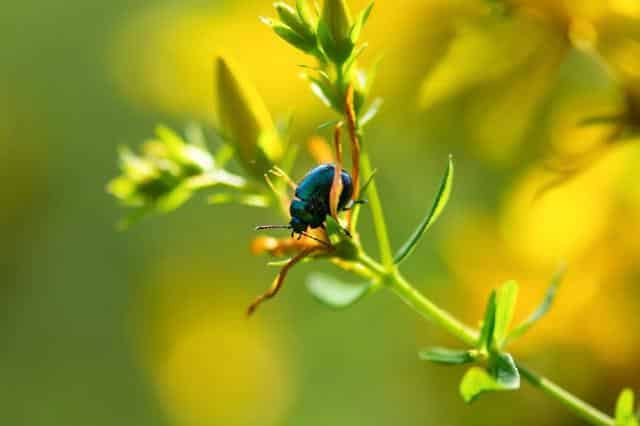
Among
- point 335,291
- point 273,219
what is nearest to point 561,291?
point 335,291

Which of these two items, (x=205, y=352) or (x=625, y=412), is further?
(x=205, y=352)

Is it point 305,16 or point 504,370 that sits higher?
point 305,16

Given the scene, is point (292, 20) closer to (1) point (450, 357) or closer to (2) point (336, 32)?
(2) point (336, 32)

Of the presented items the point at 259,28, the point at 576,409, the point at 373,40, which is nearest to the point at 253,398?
the point at 259,28

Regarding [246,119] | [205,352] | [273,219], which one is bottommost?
[205,352]

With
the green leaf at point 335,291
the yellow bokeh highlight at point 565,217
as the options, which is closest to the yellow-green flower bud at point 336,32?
the green leaf at point 335,291

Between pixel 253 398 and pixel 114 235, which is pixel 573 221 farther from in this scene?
pixel 114 235
